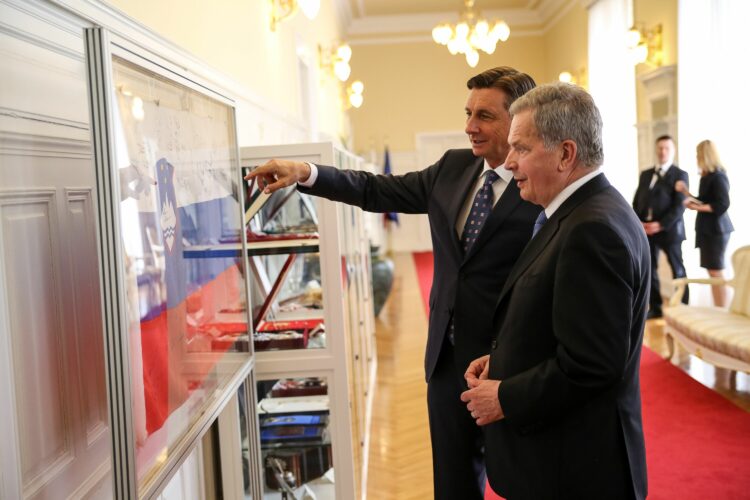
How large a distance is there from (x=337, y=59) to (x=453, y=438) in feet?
24.5

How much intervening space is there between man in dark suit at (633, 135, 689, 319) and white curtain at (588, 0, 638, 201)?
299cm

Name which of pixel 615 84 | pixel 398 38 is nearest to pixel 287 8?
pixel 615 84

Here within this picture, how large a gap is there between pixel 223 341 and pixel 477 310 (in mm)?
781

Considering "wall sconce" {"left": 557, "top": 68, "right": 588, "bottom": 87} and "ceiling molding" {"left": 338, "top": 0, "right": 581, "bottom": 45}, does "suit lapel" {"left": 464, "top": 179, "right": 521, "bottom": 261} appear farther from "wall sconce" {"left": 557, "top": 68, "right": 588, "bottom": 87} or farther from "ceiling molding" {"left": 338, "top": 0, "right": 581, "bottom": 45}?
"ceiling molding" {"left": 338, "top": 0, "right": 581, "bottom": 45}

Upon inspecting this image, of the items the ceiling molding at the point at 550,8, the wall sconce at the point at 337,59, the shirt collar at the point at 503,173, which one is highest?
the ceiling molding at the point at 550,8

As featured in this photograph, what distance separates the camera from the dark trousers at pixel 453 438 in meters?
2.28

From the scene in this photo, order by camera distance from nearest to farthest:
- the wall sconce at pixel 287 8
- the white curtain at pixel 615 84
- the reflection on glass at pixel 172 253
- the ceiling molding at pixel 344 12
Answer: the reflection on glass at pixel 172 253 → the wall sconce at pixel 287 8 → the white curtain at pixel 615 84 → the ceiling molding at pixel 344 12

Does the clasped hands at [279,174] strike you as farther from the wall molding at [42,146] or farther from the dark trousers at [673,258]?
the dark trousers at [673,258]

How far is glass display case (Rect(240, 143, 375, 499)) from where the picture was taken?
8.72ft

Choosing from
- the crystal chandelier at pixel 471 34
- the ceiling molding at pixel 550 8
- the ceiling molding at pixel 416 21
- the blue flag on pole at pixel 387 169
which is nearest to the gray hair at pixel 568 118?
the crystal chandelier at pixel 471 34

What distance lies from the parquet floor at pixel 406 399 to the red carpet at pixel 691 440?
0.24 metres

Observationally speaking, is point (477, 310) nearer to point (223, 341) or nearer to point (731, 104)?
point (223, 341)

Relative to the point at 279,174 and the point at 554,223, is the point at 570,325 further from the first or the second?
the point at 279,174

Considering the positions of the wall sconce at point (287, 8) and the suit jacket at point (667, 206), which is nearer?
the wall sconce at point (287, 8)
